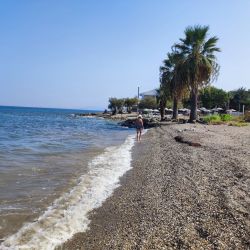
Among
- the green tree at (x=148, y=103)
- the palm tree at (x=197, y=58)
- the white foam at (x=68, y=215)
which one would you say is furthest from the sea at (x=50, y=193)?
the green tree at (x=148, y=103)

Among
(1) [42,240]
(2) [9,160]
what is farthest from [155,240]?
(2) [9,160]

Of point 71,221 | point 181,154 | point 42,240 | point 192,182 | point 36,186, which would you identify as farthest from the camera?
point 181,154

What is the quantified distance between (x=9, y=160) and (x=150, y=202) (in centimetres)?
951

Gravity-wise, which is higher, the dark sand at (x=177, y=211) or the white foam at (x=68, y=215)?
the dark sand at (x=177, y=211)

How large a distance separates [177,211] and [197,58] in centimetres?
3285

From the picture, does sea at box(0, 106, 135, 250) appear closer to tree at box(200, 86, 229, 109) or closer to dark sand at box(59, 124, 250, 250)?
dark sand at box(59, 124, 250, 250)

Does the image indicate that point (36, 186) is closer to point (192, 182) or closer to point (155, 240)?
point (192, 182)

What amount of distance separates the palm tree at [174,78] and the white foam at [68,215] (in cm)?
2728

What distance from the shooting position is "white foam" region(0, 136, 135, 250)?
21.6 feet

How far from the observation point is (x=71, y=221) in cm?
767

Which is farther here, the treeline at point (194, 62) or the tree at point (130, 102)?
the tree at point (130, 102)

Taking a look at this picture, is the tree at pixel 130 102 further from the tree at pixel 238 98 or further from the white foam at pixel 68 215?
the white foam at pixel 68 215

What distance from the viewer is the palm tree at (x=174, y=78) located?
3959 centimetres

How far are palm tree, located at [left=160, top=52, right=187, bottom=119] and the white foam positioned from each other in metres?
27.3
